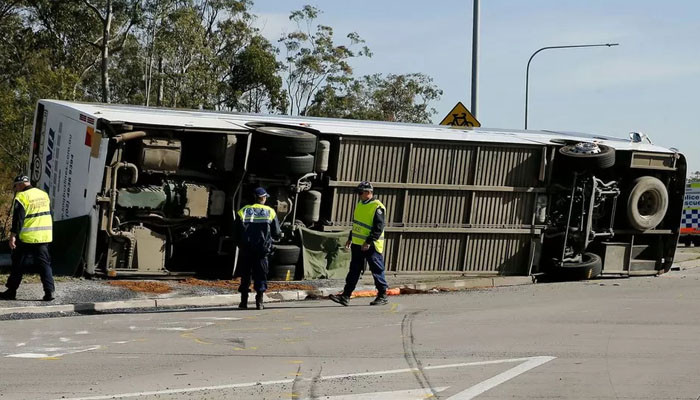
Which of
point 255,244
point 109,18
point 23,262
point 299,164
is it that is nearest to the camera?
point 23,262

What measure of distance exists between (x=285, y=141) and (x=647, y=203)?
7.32 metres

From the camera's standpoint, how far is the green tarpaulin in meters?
15.8

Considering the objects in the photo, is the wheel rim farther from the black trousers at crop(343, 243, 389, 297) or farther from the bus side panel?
the bus side panel

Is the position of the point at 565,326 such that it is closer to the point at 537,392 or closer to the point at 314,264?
the point at 537,392

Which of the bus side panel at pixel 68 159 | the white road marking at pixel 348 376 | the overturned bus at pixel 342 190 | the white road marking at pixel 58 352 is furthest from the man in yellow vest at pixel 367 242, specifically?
the white road marking at pixel 58 352

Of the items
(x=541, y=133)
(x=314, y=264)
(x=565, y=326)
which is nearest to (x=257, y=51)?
(x=541, y=133)

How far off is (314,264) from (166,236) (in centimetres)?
240

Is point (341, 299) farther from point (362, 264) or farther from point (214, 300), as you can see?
point (214, 300)

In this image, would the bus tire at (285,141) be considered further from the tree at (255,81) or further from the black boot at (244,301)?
the tree at (255,81)

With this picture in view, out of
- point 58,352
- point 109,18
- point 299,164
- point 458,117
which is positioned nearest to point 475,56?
point 458,117

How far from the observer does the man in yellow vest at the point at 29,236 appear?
40.8 feet

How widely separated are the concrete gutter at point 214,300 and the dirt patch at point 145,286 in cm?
51

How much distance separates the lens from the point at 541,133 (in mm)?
19422

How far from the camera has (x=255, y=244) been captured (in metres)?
12.9
